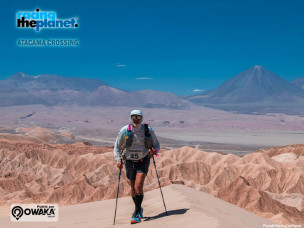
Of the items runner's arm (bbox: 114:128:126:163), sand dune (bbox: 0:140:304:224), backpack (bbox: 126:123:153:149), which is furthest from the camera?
sand dune (bbox: 0:140:304:224)

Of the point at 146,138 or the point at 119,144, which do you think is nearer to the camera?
the point at 146,138

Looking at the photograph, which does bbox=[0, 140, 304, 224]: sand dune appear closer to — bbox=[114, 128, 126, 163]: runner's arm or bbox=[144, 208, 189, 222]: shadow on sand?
bbox=[144, 208, 189, 222]: shadow on sand

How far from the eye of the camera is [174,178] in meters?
56.6

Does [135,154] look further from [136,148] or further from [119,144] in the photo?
[119,144]

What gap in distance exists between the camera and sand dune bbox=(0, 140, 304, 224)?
38.5 m

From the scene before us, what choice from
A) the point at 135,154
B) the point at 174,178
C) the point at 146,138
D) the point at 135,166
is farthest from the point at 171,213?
the point at 174,178

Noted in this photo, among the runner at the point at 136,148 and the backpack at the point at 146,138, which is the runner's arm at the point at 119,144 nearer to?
the runner at the point at 136,148

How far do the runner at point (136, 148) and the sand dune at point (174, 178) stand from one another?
21.9 meters

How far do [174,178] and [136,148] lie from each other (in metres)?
47.6

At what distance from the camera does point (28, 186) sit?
2077 inches

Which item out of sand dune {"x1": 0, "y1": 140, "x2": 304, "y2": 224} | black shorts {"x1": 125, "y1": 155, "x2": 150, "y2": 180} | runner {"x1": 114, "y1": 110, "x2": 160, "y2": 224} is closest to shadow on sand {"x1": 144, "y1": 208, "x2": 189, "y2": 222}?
runner {"x1": 114, "y1": 110, "x2": 160, "y2": 224}

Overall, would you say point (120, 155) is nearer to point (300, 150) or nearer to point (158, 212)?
point (158, 212)

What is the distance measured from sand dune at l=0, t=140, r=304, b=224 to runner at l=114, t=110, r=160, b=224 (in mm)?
21889

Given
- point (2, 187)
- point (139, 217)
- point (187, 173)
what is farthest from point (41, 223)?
point (187, 173)
